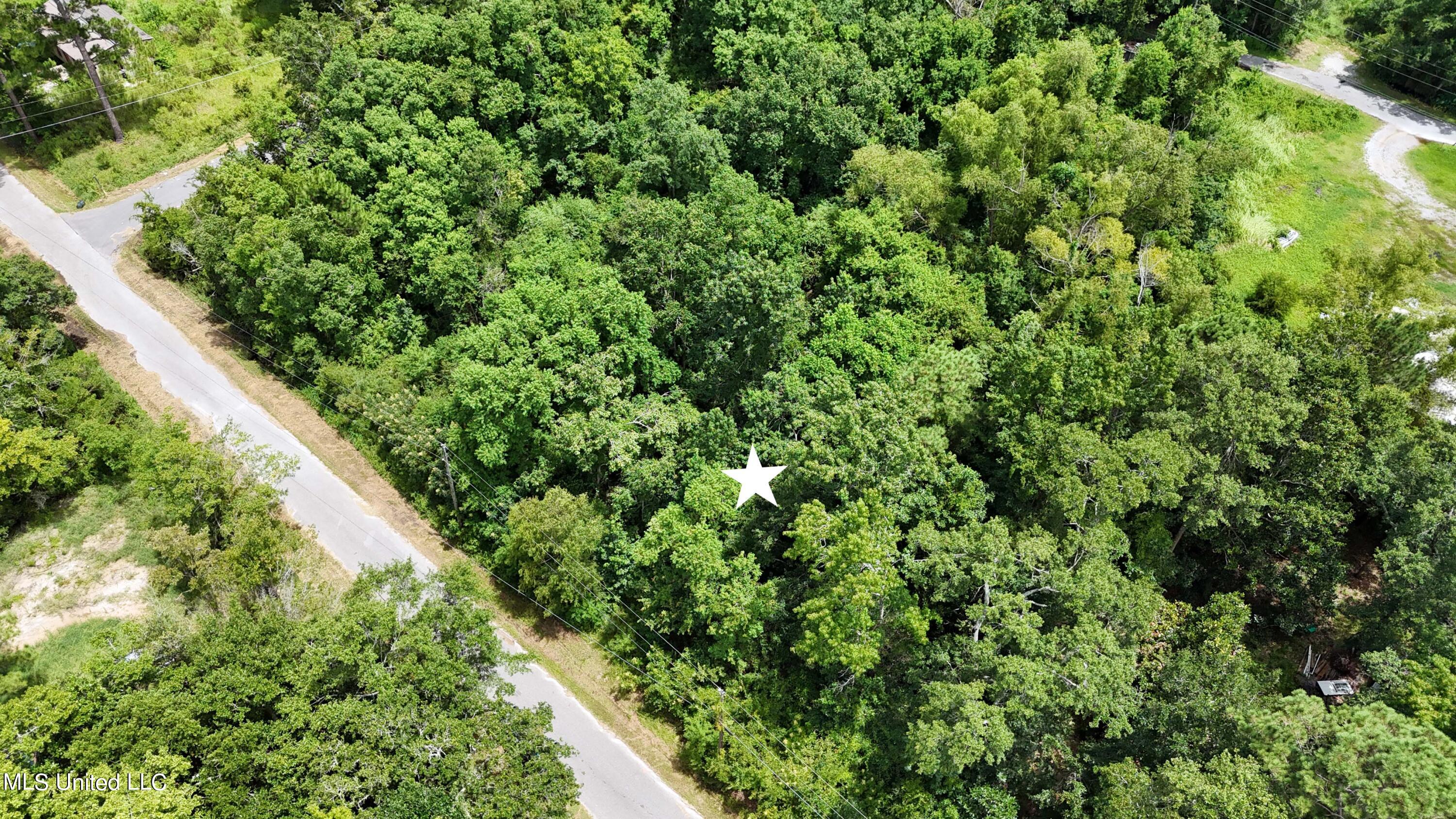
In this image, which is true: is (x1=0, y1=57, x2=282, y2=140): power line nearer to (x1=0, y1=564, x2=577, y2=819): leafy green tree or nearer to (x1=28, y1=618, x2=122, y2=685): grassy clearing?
(x1=28, y1=618, x2=122, y2=685): grassy clearing

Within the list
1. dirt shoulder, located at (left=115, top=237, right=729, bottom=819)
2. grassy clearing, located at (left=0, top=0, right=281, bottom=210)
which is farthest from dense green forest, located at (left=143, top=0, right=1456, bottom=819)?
grassy clearing, located at (left=0, top=0, right=281, bottom=210)

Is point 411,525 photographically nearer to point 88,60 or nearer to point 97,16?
point 88,60

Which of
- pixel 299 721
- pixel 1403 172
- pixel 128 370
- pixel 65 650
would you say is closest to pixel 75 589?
pixel 65 650

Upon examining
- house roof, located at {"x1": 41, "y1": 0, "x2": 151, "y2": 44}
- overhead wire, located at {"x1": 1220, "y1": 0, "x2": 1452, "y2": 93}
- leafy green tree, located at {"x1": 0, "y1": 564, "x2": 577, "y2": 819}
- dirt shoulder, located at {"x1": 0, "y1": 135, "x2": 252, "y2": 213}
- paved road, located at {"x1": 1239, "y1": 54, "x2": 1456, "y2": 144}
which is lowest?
leafy green tree, located at {"x1": 0, "y1": 564, "x2": 577, "y2": 819}

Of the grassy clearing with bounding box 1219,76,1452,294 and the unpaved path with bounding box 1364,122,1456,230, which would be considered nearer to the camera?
the grassy clearing with bounding box 1219,76,1452,294

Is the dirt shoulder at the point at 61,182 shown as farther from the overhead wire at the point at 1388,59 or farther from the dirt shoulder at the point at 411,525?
the overhead wire at the point at 1388,59

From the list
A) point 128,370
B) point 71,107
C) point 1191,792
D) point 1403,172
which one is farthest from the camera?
point 71,107

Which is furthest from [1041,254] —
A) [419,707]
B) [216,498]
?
[216,498]
